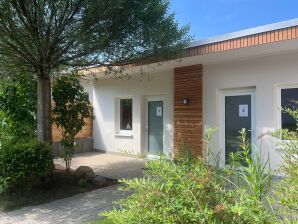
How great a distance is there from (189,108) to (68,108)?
3.98 metres

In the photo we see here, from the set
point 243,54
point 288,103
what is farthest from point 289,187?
point 243,54

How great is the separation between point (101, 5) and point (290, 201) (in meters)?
5.26

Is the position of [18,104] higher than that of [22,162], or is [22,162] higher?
[18,104]

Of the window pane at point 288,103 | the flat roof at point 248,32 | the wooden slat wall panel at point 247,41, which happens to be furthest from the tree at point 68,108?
the window pane at point 288,103

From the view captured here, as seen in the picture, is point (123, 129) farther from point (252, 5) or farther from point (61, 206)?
point (252, 5)

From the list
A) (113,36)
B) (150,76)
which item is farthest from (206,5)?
(113,36)

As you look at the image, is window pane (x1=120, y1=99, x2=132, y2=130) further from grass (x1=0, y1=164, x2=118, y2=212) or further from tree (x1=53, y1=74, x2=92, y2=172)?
grass (x1=0, y1=164, x2=118, y2=212)

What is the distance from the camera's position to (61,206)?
625 centimetres

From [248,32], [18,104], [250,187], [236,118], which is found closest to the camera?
[250,187]

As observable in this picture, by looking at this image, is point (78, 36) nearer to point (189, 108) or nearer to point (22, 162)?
point (22, 162)

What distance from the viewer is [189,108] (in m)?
10.4

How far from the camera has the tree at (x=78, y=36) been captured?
249 inches

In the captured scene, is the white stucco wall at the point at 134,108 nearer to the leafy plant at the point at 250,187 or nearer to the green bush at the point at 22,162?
the green bush at the point at 22,162

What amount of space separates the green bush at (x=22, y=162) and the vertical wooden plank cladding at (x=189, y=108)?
4497 millimetres
